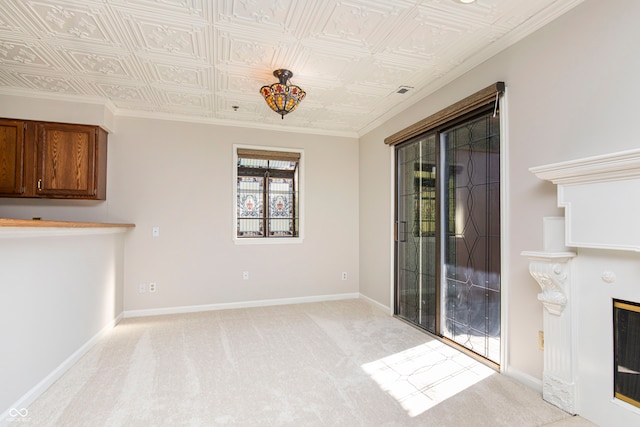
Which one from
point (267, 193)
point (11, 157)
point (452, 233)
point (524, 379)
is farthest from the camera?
point (267, 193)

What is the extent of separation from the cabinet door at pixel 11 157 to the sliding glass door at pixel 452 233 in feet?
14.3

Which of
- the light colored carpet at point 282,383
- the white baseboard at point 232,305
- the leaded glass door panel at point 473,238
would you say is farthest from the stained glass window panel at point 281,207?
the leaded glass door panel at point 473,238

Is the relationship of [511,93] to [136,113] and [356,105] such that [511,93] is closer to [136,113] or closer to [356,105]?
[356,105]

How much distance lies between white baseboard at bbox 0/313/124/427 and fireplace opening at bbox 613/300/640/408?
3.49 meters

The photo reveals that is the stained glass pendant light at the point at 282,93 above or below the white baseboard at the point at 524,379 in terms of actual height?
above

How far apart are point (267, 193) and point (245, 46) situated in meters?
2.47

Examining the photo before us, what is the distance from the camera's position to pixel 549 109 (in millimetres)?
2172

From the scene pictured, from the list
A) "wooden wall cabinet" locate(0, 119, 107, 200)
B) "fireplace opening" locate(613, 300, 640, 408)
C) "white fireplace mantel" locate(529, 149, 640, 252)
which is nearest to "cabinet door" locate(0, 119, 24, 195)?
"wooden wall cabinet" locate(0, 119, 107, 200)

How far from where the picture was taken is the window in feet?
15.5

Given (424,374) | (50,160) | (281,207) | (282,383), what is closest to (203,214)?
(281,207)

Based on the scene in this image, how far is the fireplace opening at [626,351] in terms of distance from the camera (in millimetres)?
1724

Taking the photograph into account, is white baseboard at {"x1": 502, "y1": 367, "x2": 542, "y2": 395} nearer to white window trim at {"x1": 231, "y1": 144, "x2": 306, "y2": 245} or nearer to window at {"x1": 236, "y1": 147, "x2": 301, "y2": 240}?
white window trim at {"x1": 231, "y1": 144, "x2": 306, "y2": 245}

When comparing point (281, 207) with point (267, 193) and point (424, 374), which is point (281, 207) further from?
point (424, 374)

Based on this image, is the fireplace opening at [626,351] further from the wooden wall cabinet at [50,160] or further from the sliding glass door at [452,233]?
the wooden wall cabinet at [50,160]
